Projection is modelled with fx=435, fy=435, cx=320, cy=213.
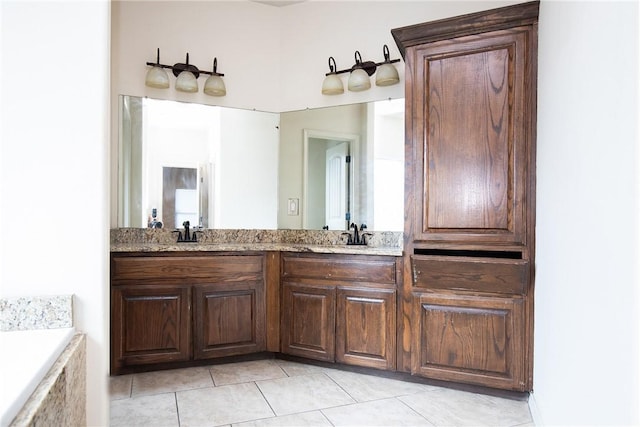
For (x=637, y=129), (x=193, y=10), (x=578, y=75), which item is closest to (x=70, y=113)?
(x=637, y=129)

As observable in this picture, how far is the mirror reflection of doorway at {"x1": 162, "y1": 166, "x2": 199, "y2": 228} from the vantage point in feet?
10.5

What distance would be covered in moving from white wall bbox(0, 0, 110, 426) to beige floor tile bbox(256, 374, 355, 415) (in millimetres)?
1083

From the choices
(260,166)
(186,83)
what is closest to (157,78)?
(186,83)

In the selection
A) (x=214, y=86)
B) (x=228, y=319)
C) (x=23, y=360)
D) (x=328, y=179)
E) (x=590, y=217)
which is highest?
(x=214, y=86)

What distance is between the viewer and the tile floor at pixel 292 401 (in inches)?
81.7

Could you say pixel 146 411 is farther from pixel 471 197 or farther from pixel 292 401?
pixel 471 197

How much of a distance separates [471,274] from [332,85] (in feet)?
5.73

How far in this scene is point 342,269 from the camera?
2729 mm

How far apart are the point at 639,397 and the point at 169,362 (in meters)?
2.54

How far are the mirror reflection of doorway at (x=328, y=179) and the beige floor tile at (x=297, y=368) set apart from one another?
1.01 m

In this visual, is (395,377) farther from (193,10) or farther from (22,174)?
(193,10)

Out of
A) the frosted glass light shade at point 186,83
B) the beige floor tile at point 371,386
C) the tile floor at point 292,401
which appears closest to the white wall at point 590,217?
the tile floor at point 292,401

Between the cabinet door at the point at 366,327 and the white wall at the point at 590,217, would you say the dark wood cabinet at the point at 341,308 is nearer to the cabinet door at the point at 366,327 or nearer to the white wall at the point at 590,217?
the cabinet door at the point at 366,327

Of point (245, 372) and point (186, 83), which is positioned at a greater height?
point (186, 83)
